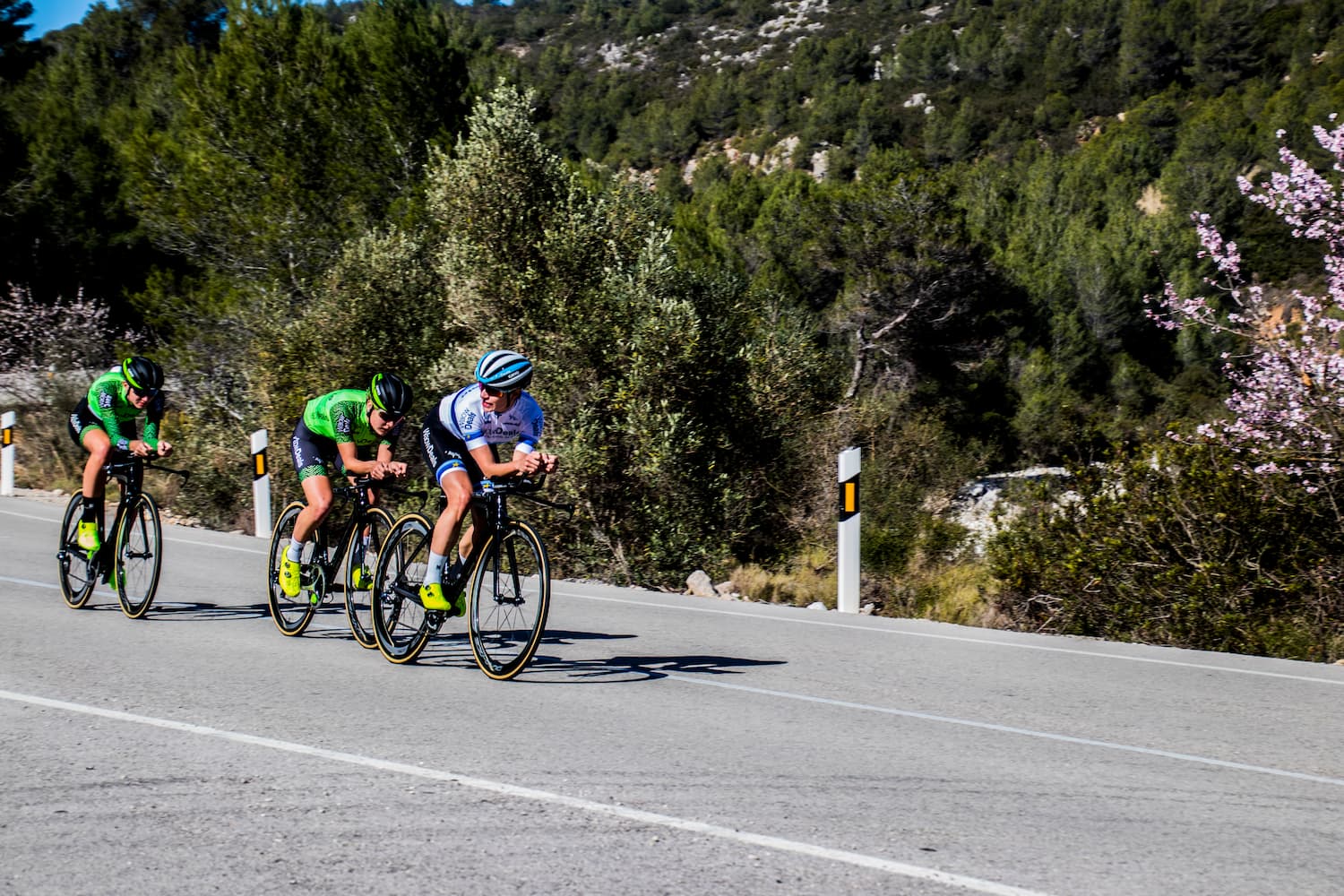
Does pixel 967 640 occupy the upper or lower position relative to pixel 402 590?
lower

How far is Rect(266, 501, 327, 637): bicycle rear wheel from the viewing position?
764 cm

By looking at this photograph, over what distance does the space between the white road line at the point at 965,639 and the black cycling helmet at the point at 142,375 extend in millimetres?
3616

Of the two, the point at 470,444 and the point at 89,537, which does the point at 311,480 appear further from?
the point at 89,537

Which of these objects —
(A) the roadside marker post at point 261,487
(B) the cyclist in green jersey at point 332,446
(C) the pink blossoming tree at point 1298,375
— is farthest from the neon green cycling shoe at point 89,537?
(C) the pink blossoming tree at point 1298,375

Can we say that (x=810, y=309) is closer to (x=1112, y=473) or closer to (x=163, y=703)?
(x=1112, y=473)

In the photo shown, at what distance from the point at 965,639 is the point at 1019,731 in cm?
269

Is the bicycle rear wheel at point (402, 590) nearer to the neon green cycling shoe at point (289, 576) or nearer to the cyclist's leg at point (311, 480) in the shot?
the cyclist's leg at point (311, 480)

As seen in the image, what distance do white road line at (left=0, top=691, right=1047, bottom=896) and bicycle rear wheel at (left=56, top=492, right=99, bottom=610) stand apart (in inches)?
113

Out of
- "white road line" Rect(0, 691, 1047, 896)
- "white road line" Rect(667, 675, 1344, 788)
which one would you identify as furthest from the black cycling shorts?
"white road line" Rect(0, 691, 1047, 896)

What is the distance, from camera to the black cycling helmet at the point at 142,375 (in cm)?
809

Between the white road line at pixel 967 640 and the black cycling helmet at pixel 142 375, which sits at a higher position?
the black cycling helmet at pixel 142 375

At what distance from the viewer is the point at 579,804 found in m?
4.34

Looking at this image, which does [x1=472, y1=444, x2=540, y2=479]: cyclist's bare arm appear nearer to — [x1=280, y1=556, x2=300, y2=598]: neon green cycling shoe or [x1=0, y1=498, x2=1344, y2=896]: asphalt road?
[x1=0, y1=498, x2=1344, y2=896]: asphalt road

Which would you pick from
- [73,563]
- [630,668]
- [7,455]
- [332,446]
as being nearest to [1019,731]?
[630,668]
